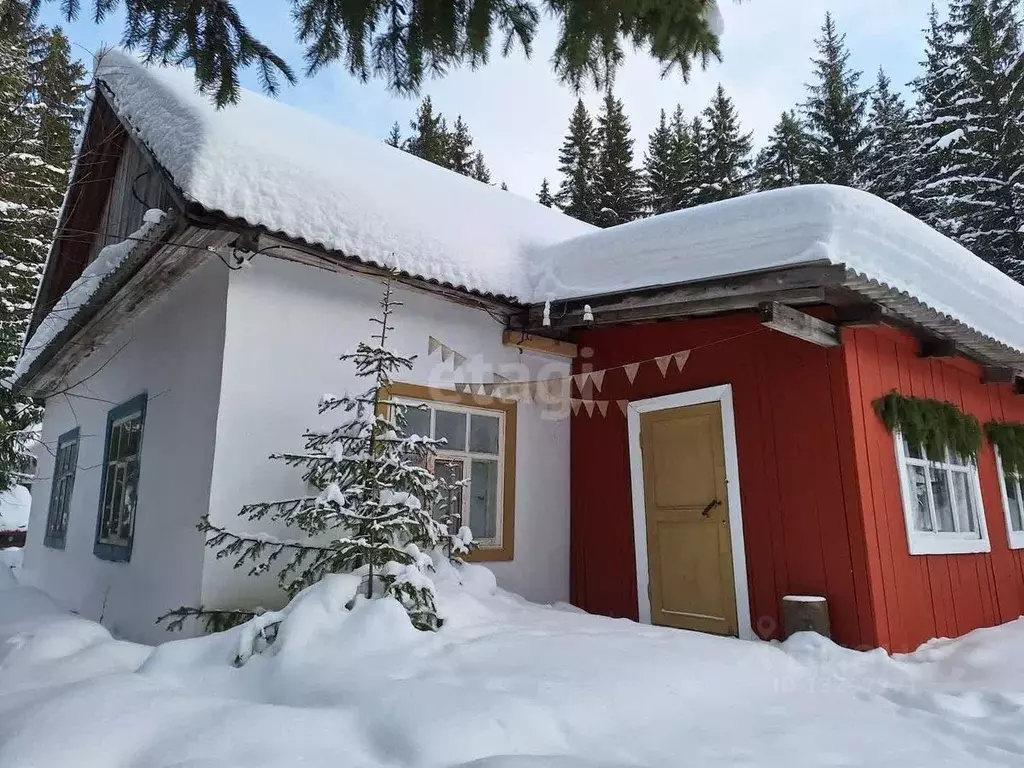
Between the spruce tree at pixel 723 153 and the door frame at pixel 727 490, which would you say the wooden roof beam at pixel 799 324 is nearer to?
the door frame at pixel 727 490

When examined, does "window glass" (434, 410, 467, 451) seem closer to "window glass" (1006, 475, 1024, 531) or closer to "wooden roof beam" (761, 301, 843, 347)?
"wooden roof beam" (761, 301, 843, 347)

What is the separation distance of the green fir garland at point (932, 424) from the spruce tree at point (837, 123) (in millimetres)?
15599

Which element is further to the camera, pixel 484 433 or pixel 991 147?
pixel 991 147

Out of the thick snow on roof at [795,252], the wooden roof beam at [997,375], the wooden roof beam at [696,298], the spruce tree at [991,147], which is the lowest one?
the wooden roof beam at [997,375]

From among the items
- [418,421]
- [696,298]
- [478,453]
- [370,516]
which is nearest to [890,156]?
[696,298]

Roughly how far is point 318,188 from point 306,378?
4.37ft

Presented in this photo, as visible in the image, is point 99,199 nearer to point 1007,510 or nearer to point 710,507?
point 710,507

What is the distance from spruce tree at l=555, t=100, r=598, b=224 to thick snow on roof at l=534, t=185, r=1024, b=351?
57.8ft

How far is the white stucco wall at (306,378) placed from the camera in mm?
4219

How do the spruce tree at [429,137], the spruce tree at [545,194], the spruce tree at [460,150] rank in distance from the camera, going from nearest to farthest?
the spruce tree at [429,137]
the spruce tree at [545,194]
the spruce tree at [460,150]

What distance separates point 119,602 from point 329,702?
366 cm

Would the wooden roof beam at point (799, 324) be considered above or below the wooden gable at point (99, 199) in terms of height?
below

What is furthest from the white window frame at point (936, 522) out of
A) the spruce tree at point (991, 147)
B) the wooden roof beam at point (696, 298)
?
the spruce tree at point (991, 147)

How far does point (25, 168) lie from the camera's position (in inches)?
229
